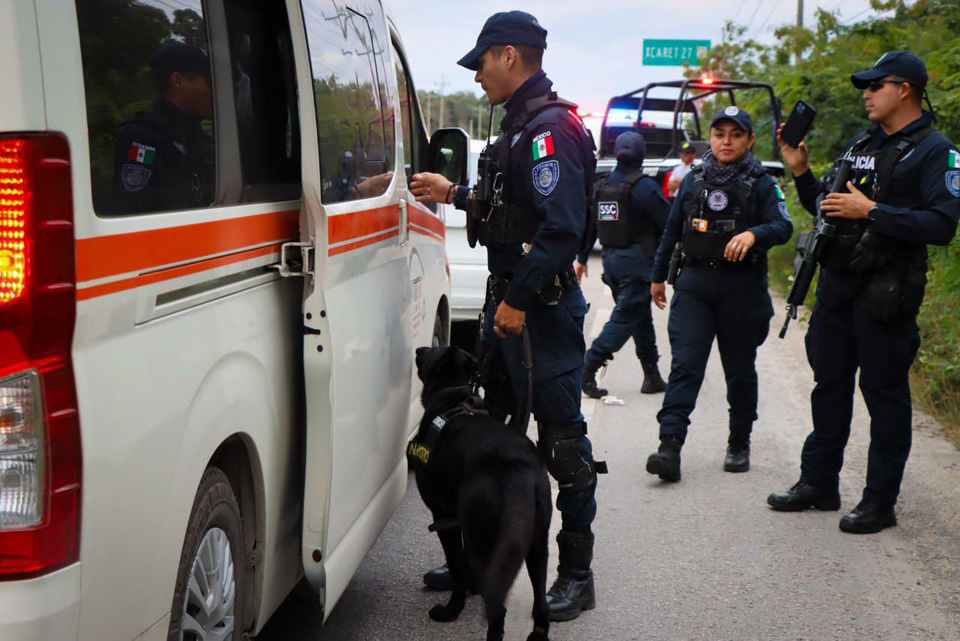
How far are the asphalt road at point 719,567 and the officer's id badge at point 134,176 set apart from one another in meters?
1.93

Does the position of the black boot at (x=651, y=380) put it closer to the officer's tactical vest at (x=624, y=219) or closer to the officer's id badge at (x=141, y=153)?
the officer's tactical vest at (x=624, y=219)

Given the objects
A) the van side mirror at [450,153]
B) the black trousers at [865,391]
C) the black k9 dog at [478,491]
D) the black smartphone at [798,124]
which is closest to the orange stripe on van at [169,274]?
the black k9 dog at [478,491]

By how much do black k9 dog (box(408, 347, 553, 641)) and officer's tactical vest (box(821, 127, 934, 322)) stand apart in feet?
6.29

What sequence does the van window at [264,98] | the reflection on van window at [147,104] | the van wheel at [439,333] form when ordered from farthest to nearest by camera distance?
the van wheel at [439,333]
the van window at [264,98]
the reflection on van window at [147,104]

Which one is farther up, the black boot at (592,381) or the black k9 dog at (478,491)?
the black k9 dog at (478,491)

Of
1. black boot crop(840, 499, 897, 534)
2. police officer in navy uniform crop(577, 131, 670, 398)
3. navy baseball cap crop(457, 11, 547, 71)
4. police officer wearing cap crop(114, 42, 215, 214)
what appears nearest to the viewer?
police officer wearing cap crop(114, 42, 215, 214)

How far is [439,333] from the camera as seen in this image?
17.7 feet

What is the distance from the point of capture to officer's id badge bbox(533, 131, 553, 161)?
3412 mm

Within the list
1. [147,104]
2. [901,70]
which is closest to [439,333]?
[901,70]

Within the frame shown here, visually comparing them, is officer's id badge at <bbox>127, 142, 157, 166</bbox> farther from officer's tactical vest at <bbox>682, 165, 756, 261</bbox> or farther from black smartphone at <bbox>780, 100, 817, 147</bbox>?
officer's tactical vest at <bbox>682, 165, 756, 261</bbox>

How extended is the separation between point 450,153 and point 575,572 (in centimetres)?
206

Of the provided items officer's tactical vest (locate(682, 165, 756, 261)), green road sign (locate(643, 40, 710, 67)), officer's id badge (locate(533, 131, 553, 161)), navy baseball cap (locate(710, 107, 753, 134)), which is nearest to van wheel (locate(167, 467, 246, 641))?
officer's id badge (locate(533, 131, 553, 161))

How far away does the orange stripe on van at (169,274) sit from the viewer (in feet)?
5.52

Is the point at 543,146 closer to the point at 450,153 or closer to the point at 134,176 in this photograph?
the point at 450,153
